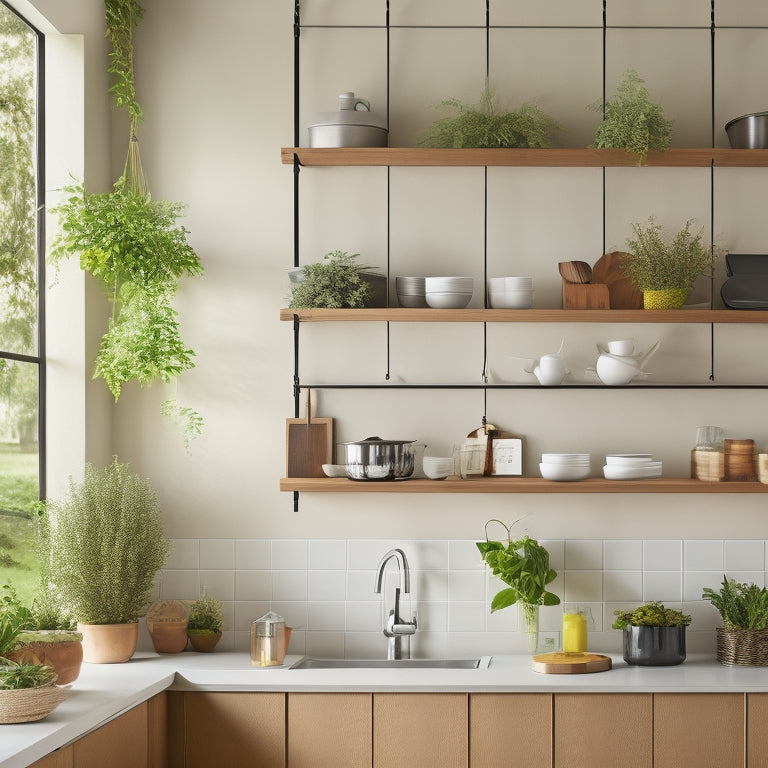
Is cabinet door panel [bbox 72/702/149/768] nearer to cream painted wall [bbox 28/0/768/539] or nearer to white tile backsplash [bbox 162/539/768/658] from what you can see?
white tile backsplash [bbox 162/539/768/658]

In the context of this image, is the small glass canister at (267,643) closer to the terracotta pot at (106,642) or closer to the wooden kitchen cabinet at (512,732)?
the terracotta pot at (106,642)

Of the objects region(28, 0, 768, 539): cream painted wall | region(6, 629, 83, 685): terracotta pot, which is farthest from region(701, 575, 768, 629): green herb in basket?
region(6, 629, 83, 685): terracotta pot

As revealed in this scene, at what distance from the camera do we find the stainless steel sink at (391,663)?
10.8 ft

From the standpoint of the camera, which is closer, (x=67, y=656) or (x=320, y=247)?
(x=67, y=656)

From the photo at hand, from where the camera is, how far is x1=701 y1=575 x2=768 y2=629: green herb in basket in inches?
125

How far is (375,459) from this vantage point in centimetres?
322

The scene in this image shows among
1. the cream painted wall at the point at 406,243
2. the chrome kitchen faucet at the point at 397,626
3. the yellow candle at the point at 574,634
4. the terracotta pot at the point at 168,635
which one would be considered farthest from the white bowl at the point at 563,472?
the terracotta pot at the point at 168,635

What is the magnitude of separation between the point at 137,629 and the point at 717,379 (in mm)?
2232

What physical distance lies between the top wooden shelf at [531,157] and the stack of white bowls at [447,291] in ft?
1.40

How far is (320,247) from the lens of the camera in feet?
11.5

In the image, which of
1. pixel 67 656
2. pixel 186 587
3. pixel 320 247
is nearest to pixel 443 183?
pixel 320 247

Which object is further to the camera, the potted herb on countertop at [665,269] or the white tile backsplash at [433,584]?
the white tile backsplash at [433,584]

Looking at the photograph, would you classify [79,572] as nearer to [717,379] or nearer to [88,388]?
[88,388]

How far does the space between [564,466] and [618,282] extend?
2.32 ft
